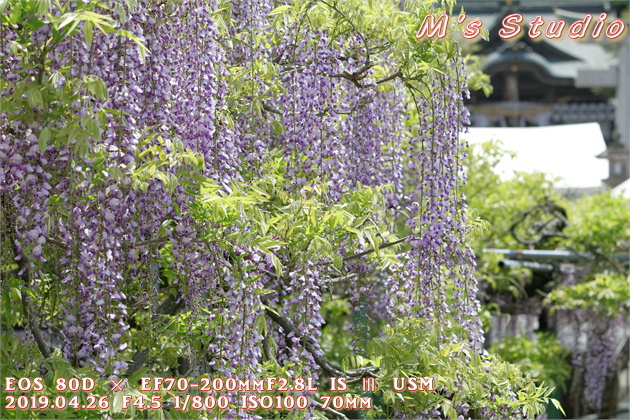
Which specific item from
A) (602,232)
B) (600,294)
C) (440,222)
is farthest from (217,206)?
(602,232)

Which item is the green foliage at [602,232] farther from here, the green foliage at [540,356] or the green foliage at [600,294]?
the green foliage at [540,356]

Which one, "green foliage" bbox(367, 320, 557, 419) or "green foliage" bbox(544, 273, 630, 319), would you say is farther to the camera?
"green foliage" bbox(544, 273, 630, 319)

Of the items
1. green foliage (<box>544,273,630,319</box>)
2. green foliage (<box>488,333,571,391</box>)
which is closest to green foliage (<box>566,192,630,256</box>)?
green foliage (<box>544,273,630,319</box>)

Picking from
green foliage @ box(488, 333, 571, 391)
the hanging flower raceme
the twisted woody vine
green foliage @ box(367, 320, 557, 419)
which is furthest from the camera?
green foliage @ box(488, 333, 571, 391)

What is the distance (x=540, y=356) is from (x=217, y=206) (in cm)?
625

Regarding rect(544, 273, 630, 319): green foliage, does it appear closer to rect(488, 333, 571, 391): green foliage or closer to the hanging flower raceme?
rect(488, 333, 571, 391): green foliage

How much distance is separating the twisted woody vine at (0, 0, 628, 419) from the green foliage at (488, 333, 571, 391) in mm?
3899

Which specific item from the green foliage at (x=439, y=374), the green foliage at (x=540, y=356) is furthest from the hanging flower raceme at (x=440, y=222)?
the green foliage at (x=540, y=356)

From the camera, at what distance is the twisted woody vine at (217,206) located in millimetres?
3238

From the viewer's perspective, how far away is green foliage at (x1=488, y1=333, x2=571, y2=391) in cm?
847

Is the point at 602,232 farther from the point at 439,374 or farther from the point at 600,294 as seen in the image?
the point at 439,374

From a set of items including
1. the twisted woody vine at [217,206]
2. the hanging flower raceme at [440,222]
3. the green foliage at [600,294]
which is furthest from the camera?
the green foliage at [600,294]

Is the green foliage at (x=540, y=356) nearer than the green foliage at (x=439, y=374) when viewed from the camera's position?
No

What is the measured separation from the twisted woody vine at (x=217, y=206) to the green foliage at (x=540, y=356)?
3899 millimetres
